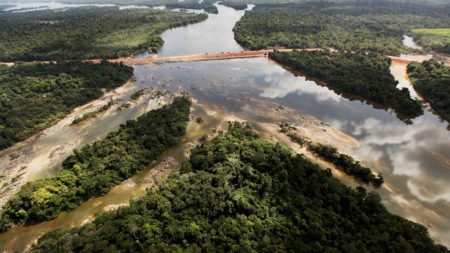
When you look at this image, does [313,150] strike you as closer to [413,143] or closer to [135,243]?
[413,143]

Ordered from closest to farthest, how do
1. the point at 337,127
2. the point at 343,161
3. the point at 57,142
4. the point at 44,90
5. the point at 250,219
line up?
1. the point at 250,219
2. the point at 343,161
3. the point at 57,142
4. the point at 337,127
5. the point at 44,90

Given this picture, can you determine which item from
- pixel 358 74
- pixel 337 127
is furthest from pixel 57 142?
pixel 358 74

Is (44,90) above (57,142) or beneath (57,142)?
above

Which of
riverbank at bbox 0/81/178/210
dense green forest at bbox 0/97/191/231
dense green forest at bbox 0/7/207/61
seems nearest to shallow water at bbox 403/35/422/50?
dense green forest at bbox 0/7/207/61

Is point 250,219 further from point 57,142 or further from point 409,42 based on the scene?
point 409,42

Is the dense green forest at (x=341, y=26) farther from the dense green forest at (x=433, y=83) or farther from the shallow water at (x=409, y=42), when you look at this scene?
the dense green forest at (x=433, y=83)

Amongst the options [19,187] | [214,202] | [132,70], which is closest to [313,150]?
[214,202]
